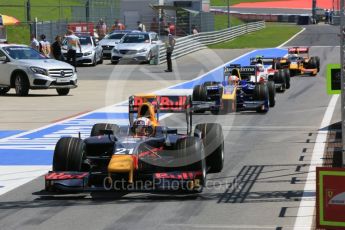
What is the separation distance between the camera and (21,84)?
27.1m

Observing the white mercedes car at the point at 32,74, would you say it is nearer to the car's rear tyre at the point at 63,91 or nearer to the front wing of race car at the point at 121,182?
the car's rear tyre at the point at 63,91

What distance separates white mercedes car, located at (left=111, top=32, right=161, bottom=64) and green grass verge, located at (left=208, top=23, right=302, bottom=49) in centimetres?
1141

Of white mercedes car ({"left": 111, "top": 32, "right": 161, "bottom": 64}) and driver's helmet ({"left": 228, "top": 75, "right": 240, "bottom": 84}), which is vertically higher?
white mercedes car ({"left": 111, "top": 32, "right": 161, "bottom": 64})

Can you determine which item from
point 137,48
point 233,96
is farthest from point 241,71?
point 137,48

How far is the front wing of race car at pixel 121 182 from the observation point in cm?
1111

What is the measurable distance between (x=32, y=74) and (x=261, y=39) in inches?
1400

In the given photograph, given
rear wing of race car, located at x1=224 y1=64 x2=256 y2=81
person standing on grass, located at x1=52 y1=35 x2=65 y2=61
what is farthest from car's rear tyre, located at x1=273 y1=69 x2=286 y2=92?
person standing on grass, located at x1=52 y1=35 x2=65 y2=61

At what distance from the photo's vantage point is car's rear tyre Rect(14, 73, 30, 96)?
88.7 feet

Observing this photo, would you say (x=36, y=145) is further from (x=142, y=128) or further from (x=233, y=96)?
(x=233, y=96)

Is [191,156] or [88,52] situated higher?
[88,52]

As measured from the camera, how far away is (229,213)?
10125mm

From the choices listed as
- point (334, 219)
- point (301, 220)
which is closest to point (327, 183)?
point (334, 219)

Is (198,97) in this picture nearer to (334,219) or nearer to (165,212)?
(165,212)

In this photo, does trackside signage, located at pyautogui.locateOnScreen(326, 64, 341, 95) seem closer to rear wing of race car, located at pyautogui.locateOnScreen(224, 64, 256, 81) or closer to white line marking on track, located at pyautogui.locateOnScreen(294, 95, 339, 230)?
white line marking on track, located at pyautogui.locateOnScreen(294, 95, 339, 230)
